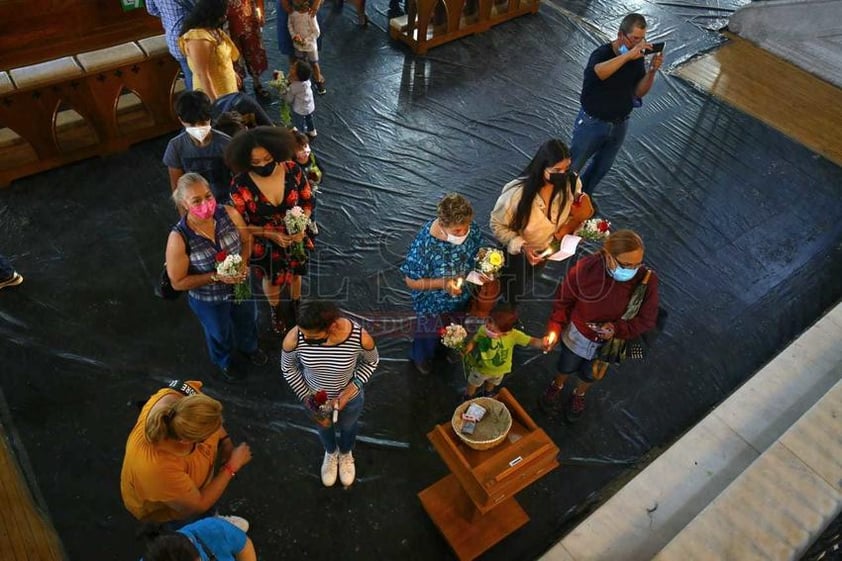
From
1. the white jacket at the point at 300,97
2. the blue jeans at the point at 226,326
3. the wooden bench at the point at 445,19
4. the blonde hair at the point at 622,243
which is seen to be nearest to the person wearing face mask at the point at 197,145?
the blue jeans at the point at 226,326

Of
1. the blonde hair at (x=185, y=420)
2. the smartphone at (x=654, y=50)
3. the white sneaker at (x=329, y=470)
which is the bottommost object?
the white sneaker at (x=329, y=470)

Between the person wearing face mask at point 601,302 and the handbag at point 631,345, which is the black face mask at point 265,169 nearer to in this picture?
the person wearing face mask at point 601,302

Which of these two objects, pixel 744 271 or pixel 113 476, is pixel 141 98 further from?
pixel 744 271

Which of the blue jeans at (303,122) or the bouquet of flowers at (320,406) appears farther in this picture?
the blue jeans at (303,122)

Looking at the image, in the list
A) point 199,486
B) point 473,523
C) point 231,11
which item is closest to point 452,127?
point 231,11

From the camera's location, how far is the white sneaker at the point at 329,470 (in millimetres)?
3459

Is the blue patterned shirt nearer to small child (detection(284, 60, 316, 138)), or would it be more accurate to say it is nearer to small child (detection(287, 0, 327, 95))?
small child (detection(284, 60, 316, 138))

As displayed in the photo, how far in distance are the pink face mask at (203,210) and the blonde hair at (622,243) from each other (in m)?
1.93

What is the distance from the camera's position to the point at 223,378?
13.0 feet

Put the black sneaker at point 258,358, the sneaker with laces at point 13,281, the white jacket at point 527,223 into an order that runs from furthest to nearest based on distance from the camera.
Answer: the sneaker with laces at point 13,281, the black sneaker at point 258,358, the white jacket at point 527,223

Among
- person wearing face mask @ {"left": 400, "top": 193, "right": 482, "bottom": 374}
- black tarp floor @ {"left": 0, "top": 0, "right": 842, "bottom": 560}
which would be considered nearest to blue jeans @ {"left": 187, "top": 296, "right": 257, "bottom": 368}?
black tarp floor @ {"left": 0, "top": 0, "right": 842, "bottom": 560}

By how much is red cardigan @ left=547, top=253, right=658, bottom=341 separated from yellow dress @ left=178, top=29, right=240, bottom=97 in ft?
9.50

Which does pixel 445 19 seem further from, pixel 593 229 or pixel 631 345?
pixel 631 345

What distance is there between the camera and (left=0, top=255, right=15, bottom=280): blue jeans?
165 inches
